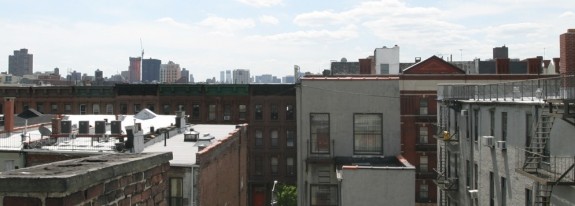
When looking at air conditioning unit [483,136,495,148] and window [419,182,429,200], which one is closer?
air conditioning unit [483,136,495,148]

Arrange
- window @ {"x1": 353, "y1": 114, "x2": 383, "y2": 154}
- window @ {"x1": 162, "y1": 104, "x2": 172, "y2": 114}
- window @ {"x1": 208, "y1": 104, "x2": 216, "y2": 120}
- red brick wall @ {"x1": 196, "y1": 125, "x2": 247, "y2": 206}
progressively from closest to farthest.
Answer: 1. red brick wall @ {"x1": 196, "y1": 125, "x2": 247, "y2": 206}
2. window @ {"x1": 353, "y1": 114, "x2": 383, "y2": 154}
3. window @ {"x1": 208, "y1": 104, "x2": 216, "y2": 120}
4. window @ {"x1": 162, "y1": 104, "x2": 172, "y2": 114}

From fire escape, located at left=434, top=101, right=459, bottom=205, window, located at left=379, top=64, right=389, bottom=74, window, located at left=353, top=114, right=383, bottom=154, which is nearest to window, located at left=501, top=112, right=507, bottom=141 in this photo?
window, located at left=353, top=114, right=383, bottom=154

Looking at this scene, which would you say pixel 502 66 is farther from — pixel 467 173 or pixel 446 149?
pixel 467 173

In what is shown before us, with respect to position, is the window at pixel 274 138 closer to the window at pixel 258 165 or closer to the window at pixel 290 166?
the window at pixel 258 165

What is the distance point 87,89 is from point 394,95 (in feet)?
184

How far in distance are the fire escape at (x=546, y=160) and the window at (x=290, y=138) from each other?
49.2 metres

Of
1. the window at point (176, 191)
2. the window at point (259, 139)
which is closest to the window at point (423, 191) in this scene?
the window at point (259, 139)

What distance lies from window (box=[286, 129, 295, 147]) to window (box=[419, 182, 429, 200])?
61.1 ft

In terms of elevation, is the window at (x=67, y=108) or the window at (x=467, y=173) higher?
the window at (x=67, y=108)

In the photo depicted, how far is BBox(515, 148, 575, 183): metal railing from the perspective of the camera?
17.6 metres

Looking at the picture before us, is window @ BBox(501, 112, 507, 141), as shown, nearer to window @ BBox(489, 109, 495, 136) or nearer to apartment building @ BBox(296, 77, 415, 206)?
window @ BBox(489, 109, 495, 136)

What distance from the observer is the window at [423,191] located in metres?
57.2

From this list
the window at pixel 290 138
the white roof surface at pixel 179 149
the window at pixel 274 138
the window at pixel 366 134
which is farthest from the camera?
the window at pixel 274 138

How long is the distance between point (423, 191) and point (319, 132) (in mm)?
30462
